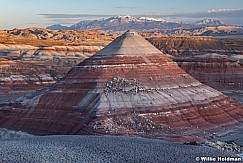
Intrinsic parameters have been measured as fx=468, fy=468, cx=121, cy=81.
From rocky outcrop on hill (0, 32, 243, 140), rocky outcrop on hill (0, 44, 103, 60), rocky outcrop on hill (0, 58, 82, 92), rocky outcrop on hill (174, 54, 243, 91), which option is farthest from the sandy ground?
rocky outcrop on hill (0, 44, 103, 60)

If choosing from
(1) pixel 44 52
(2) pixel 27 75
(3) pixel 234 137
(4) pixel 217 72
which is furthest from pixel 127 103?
(1) pixel 44 52

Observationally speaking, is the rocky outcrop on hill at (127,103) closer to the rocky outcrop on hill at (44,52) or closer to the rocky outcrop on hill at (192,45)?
the rocky outcrop on hill at (44,52)

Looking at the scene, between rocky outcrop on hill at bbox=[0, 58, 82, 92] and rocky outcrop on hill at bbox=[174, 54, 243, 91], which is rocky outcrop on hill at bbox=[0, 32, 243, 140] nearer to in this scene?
rocky outcrop on hill at bbox=[174, 54, 243, 91]

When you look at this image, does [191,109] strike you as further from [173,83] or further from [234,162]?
[234,162]

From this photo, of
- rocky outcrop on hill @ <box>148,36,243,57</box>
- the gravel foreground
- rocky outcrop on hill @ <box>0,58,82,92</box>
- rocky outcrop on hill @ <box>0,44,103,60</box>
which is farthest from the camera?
rocky outcrop on hill @ <box>148,36,243,57</box>

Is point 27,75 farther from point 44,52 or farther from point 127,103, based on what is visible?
point 127,103

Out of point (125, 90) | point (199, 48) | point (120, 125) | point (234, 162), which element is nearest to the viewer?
point (234, 162)

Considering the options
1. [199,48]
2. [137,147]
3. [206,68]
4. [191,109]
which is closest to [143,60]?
[191,109]
